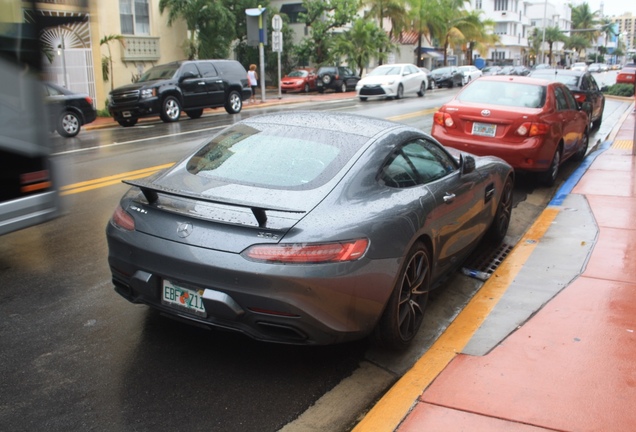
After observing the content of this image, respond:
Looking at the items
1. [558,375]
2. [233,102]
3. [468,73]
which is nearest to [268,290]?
[558,375]

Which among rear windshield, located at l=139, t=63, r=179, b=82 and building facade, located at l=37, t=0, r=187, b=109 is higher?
building facade, located at l=37, t=0, r=187, b=109

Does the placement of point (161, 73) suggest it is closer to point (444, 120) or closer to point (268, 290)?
point (444, 120)

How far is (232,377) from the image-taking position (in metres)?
4.05

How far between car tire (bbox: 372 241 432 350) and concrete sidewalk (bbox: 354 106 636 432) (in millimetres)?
212

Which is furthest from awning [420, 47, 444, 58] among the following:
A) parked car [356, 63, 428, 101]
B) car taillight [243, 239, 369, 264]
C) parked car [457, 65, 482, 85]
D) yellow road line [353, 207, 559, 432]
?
car taillight [243, 239, 369, 264]

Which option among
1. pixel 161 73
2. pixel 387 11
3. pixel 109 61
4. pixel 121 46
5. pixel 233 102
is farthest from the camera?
pixel 387 11

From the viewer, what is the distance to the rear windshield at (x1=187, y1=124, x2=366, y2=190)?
173 inches

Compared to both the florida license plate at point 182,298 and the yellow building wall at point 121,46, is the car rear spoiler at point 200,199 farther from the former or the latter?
the yellow building wall at point 121,46

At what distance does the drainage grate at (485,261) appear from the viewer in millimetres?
6215

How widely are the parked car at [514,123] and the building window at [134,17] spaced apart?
64.9 ft

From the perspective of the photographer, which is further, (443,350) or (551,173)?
(551,173)

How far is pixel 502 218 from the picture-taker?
7090 millimetres

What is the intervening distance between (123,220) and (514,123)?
21.8 feet

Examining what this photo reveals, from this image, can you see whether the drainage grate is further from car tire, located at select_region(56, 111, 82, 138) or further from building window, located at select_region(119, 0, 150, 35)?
building window, located at select_region(119, 0, 150, 35)
